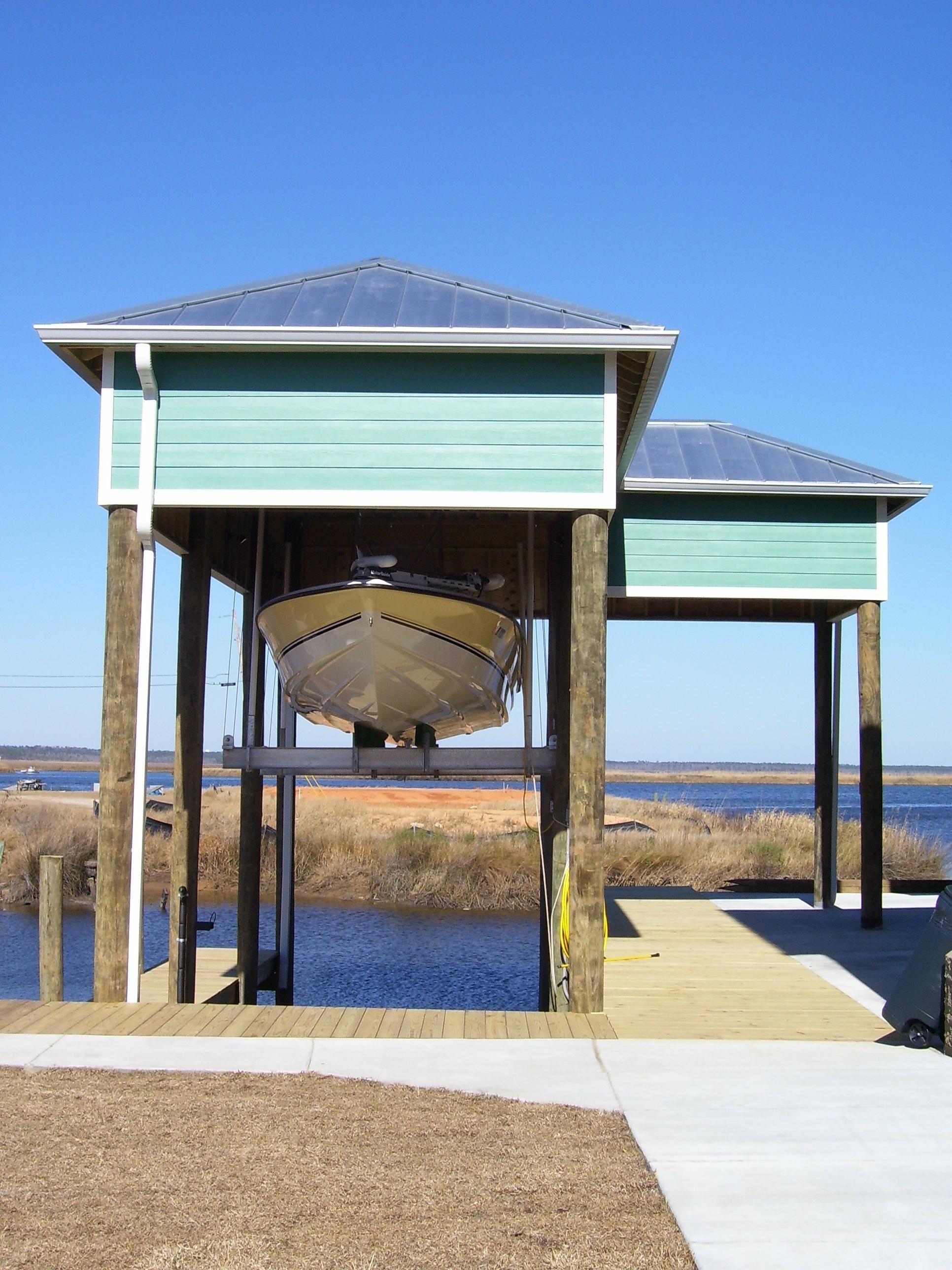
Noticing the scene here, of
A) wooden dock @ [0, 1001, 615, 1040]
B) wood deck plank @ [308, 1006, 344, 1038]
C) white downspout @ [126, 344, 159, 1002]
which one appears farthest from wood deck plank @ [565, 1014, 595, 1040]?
white downspout @ [126, 344, 159, 1002]

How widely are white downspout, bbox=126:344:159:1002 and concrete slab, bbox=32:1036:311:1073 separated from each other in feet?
3.47

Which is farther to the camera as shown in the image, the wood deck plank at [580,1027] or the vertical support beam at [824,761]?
the vertical support beam at [824,761]

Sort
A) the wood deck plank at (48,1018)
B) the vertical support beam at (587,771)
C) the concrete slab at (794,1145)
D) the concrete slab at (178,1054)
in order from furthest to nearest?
the vertical support beam at (587,771)
the wood deck plank at (48,1018)
the concrete slab at (178,1054)
the concrete slab at (794,1145)

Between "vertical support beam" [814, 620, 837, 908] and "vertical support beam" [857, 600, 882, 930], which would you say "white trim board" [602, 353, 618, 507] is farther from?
"vertical support beam" [814, 620, 837, 908]

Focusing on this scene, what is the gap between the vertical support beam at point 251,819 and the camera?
11.5 m

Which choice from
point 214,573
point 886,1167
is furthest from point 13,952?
point 886,1167

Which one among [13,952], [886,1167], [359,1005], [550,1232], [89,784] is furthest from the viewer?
[89,784]

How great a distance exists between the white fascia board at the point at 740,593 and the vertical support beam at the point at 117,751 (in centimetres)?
530

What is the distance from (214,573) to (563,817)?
4110 millimetres

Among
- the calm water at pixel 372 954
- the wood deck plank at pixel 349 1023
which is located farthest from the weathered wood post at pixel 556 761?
the calm water at pixel 372 954

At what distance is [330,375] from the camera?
872cm

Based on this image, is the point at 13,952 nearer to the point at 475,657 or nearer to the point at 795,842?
the point at 475,657

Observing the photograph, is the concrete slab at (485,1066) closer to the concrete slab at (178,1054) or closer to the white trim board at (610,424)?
the concrete slab at (178,1054)

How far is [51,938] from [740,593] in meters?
7.28
